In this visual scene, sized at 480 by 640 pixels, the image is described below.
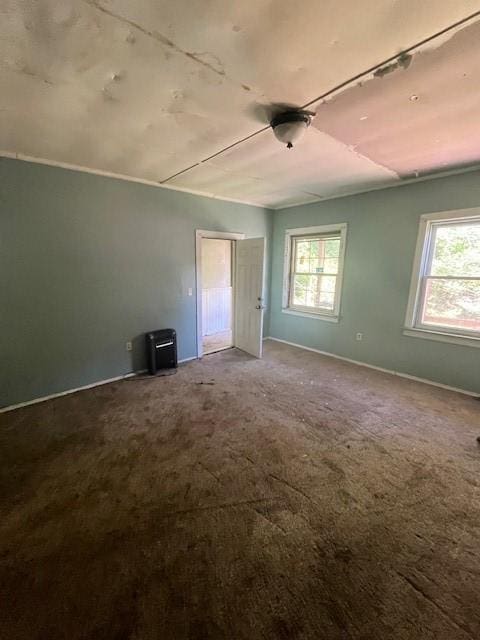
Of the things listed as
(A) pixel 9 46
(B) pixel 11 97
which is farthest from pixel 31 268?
(A) pixel 9 46

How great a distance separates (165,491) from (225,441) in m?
0.64

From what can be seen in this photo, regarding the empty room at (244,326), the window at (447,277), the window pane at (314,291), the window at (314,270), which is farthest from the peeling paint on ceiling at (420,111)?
the window pane at (314,291)

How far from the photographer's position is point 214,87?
5.13ft

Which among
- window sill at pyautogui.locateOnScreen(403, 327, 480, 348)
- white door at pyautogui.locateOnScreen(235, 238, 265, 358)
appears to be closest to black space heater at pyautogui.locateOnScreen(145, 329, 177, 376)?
white door at pyautogui.locateOnScreen(235, 238, 265, 358)

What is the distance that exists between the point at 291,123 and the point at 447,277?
2.69 metres

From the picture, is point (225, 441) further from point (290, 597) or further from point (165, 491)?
point (290, 597)

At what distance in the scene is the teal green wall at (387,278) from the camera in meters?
3.15

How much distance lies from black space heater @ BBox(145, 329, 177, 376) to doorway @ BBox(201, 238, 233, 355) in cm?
154

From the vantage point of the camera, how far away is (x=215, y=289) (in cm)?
574

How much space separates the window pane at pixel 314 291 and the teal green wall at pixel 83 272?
2.02 m

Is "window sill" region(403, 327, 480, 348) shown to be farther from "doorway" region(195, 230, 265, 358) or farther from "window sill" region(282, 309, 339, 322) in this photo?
"doorway" region(195, 230, 265, 358)

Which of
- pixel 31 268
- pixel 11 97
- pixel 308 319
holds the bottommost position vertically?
pixel 308 319

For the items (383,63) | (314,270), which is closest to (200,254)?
(314,270)

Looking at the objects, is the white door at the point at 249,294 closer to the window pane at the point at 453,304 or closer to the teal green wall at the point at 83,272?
the teal green wall at the point at 83,272
